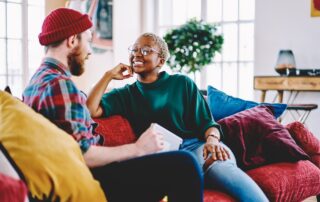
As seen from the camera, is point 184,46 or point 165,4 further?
point 165,4

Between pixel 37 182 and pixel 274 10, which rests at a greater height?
pixel 274 10

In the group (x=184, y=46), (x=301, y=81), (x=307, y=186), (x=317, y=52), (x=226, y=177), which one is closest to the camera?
(x=226, y=177)

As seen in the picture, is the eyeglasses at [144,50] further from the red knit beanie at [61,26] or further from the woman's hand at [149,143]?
the woman's hand at [149,143]

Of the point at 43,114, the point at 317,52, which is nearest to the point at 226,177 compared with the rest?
the point at 43,114

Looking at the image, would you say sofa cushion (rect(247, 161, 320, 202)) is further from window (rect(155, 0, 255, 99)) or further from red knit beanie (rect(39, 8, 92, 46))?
window (rect(155, 0, 255, 99))

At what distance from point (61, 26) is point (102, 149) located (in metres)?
0.47

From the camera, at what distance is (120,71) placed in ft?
7.63

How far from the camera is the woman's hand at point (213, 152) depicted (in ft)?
7.25

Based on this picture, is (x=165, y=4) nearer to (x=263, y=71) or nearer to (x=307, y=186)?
(x=263, y=71)

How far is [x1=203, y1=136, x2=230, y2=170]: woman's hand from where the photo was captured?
7.25 feet

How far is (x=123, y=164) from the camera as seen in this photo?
1.63 m

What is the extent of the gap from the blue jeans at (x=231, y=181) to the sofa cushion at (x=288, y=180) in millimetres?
190

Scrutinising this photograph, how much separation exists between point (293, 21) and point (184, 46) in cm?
139

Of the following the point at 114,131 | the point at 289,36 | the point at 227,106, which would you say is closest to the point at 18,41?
the point at 289,36
